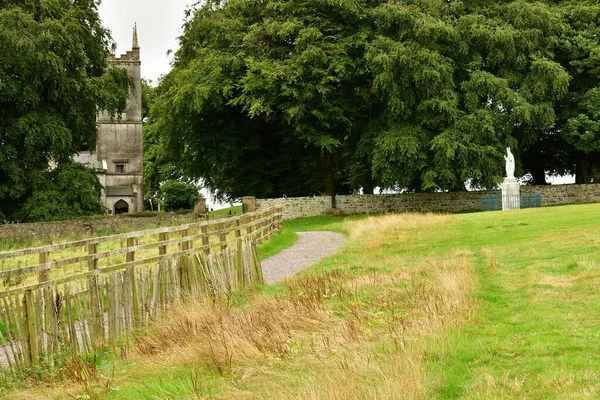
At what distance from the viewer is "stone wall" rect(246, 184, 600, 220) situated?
4284 centimetres

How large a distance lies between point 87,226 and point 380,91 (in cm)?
1782

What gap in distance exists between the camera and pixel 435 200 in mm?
43250

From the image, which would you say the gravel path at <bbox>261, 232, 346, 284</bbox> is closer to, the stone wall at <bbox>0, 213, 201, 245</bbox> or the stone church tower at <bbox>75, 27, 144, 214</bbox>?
the stone wall at <bbox>0, 213, 201, 245</bbox>

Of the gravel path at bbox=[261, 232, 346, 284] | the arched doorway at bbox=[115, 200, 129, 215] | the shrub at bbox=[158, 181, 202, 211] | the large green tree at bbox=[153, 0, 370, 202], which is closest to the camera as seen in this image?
the gravel path at bbox=[261, 232, 346, 284]

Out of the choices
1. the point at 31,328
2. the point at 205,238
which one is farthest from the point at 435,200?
the point at 31,328

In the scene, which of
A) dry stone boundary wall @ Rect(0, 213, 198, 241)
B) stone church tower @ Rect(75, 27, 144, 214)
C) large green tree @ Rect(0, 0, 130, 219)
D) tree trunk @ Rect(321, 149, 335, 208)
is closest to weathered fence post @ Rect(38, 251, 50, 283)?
dry stone boundary wall @ Rect(0, 213, 198, 241)

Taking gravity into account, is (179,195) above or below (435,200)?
above

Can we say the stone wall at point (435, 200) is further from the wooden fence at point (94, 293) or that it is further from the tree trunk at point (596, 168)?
the wooden fence at point (94, 293)

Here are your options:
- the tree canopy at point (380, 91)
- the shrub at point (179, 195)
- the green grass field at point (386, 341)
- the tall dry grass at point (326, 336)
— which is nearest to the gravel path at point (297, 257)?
the green grass field at point (386, 341)

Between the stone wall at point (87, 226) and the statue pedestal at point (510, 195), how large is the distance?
15.9m

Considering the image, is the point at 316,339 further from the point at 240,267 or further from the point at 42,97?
the point at 42,97

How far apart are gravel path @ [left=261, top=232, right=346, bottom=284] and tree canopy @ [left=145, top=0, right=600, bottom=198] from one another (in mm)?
13237

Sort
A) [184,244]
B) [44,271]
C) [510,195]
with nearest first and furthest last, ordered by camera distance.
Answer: [44,271] < [184,244] < [510,195]

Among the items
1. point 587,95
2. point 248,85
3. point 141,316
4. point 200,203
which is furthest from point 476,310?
point 587,95
